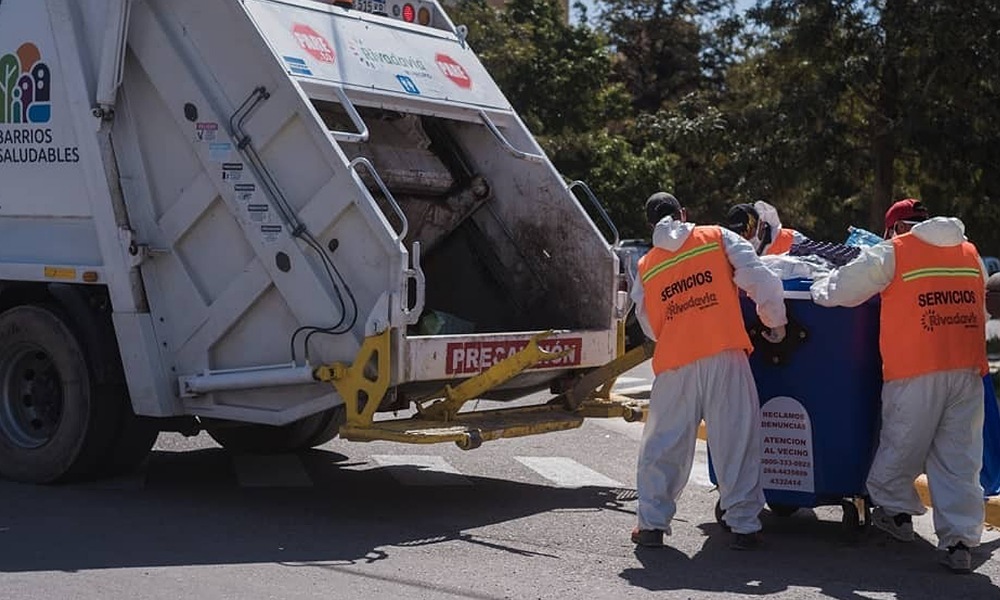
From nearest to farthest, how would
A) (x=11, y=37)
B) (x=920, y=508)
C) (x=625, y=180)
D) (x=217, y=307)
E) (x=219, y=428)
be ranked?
(x=920, y=508), (x=217, y=307), (x=11, y=37), (x=219, y=428), (x=625, y=180)

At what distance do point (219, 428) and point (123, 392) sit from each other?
1.16 m

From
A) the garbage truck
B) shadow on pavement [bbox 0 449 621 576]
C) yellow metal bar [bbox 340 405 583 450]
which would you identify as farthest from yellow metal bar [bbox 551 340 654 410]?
shadow on pavement [bbox 0 449 621 576]

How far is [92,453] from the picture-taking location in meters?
7.61

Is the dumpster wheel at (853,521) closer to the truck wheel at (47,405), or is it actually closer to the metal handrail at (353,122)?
the metal handrail at (353,122)

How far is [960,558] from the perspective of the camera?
6.04 m

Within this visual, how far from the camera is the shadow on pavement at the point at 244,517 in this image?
6230 mm

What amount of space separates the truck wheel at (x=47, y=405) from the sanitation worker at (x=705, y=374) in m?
2.84

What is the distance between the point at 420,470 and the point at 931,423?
3.36m

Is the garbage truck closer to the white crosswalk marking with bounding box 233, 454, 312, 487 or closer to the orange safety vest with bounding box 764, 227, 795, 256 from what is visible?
the white crosswalk marking with bounding box 233, 454, 312, 487

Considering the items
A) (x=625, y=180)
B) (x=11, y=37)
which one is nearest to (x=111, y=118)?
(x=11, y=37)

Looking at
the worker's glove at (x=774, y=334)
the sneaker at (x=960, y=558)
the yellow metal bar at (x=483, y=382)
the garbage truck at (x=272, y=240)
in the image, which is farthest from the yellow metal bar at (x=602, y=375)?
the sneaker at (x=960, y=558)

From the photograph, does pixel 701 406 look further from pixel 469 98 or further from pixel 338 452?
pixel 338 452

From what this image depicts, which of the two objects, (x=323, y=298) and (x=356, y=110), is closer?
(x=323, y=298)

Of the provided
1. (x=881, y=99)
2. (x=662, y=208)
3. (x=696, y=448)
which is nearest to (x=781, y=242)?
(x=662, y=208)
